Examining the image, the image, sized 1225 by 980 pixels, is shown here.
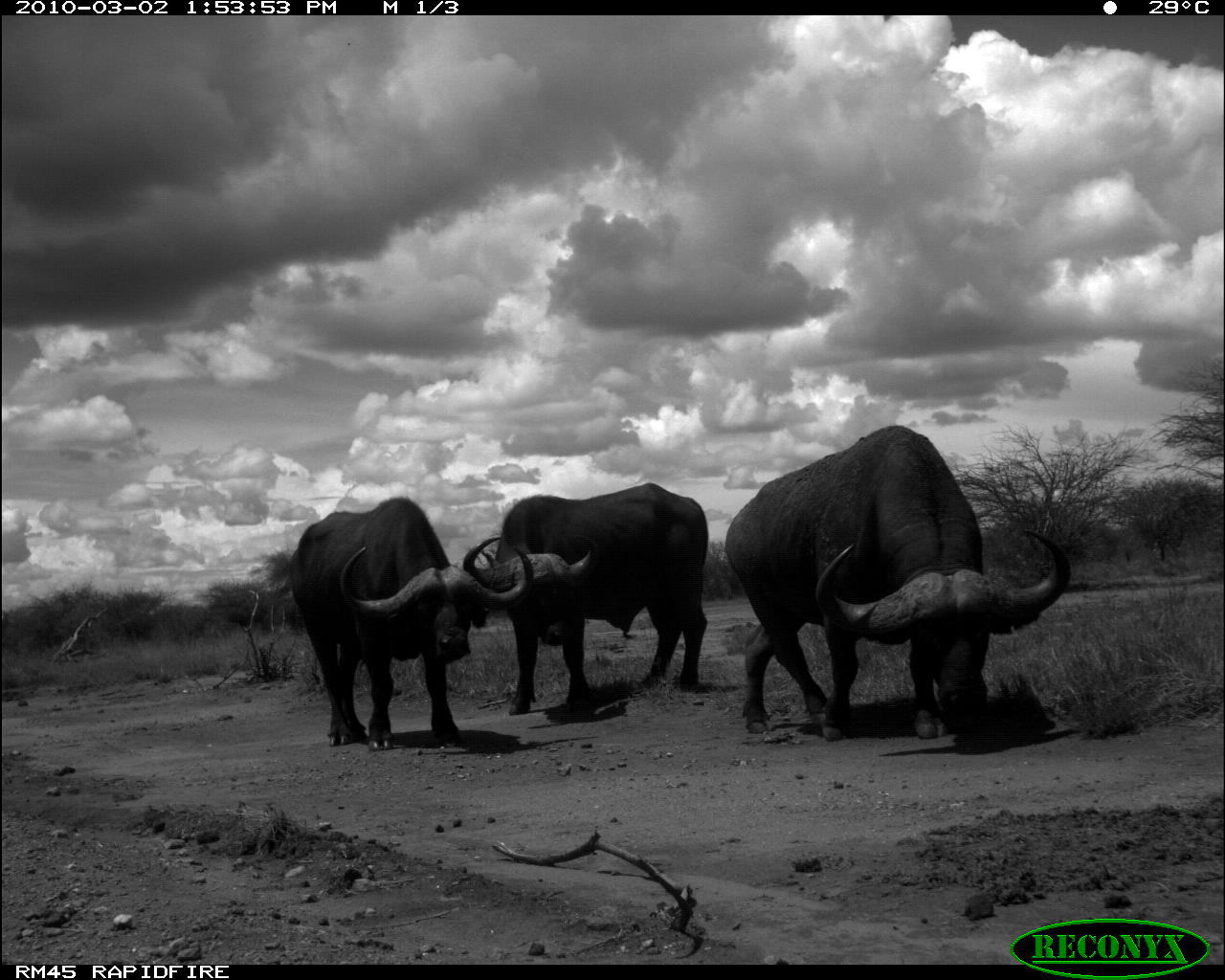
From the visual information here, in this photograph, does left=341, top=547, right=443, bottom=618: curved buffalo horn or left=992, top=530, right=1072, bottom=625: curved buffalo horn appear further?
left=341, top=547, right=443, bottom=618: curved buffalo horn

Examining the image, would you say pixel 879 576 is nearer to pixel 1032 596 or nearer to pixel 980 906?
pixel 1032 596

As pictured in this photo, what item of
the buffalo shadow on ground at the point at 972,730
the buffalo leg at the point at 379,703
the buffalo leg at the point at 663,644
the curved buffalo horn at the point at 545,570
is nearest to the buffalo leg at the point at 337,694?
the buffalo leg at the point at 379,703

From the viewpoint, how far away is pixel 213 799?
32.5 ft

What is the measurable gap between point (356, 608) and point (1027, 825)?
732cm

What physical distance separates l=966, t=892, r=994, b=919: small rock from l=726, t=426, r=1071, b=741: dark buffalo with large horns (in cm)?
362

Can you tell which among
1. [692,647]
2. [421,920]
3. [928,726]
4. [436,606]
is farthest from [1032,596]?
[692,647]

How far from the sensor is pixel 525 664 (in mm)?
13836

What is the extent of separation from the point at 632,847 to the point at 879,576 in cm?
362

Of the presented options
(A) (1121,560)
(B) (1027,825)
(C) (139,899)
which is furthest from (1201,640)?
(A) (1121,560)

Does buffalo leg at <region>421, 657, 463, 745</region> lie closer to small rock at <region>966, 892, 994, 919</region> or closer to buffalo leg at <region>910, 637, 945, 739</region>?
buffalo leg at <region>910, 637, 945, 739</region>

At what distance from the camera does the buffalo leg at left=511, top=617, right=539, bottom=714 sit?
1362 cm

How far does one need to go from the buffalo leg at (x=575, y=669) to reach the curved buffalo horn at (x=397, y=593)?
2.50 meters

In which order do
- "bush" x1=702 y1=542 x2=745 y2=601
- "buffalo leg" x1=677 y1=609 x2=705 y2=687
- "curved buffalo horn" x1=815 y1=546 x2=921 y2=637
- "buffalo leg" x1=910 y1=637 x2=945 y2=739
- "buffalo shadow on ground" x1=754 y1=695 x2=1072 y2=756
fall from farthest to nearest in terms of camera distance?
"bush" x1=702 y1=542 x2=745 y2=601 → "buffalo leg" x1=677 y1=609 x2=705 y2=687 → "buffalo leg" x1=910 y1=637 x2=945 y2=739 → "buffalo shadow on ground" x1=754 y1=695 x2=1072 y2=756 → "curved buffalo horn" x1=815 y1=546 x2=921 y2=637

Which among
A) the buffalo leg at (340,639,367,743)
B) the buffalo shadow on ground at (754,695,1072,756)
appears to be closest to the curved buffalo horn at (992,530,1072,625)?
the buffalo shadow on ground at (754,695,1072,756)
